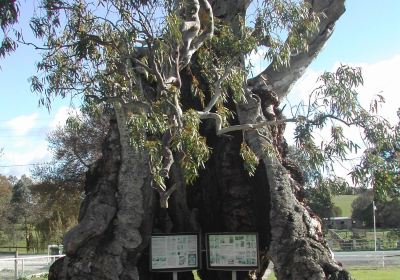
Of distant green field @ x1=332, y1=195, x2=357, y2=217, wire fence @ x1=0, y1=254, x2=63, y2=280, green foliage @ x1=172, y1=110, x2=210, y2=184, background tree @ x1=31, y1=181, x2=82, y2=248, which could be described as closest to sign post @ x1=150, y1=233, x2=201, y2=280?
green foliage @ x1=172, y1=110, x2=210, y2=184

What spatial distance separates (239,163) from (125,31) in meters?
4.21

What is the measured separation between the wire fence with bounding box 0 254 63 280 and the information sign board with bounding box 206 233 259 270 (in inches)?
484

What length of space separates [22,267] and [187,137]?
17.4 meters

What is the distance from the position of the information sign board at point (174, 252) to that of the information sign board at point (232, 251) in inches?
11.0

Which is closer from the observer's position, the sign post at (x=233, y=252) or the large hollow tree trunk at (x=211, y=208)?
the large hollow tree trunk at (x=211, y=208)

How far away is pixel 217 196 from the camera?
42.0ft

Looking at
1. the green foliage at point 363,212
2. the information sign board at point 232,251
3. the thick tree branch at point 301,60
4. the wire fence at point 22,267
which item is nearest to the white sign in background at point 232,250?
Result: the information sign board at point 232,251

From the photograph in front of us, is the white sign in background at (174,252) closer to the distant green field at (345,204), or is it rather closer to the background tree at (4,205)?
the background tree at (4,205)

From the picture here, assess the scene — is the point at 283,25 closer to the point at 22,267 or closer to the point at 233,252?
the point at 233,252

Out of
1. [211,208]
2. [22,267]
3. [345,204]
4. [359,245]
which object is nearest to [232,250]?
[211,208]

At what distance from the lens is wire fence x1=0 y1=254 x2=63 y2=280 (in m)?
22.5

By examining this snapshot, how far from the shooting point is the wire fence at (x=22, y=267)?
22475 mm

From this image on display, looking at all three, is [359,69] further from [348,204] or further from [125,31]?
[348,204]

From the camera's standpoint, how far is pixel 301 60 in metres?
14.8
